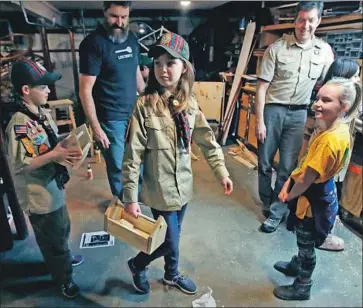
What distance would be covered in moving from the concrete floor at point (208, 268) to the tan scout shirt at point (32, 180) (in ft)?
1.02

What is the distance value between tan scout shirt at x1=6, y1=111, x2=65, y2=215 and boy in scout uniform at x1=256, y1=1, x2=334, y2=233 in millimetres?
849

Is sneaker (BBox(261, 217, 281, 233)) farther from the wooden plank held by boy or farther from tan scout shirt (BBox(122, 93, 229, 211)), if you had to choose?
the wooden plank held by boy

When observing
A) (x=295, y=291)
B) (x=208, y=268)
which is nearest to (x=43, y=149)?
(x=208, y=268)

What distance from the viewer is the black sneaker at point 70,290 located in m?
0.88

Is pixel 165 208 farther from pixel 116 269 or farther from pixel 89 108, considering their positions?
pixel 89 108

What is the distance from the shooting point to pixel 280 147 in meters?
1.26

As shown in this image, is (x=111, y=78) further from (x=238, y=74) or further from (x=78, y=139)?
(x=238, y=74)

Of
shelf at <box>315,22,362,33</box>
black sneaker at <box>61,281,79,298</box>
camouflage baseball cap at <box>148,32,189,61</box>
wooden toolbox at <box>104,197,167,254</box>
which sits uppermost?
shelf at <box>315,22,362,33</box>

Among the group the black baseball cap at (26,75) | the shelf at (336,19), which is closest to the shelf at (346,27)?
the shelf at (336,19)

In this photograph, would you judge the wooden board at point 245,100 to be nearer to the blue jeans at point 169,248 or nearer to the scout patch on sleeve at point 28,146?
the blue jeans at point 169,248

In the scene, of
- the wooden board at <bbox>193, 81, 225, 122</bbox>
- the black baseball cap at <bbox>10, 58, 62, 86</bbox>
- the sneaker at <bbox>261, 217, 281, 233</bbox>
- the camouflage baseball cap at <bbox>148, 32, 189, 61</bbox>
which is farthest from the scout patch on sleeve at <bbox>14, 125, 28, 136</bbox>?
the wooden board at <bbox>193, 81, 225, 122</bbox>

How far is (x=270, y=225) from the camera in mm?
1218

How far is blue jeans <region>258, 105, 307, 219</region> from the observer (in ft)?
3.89

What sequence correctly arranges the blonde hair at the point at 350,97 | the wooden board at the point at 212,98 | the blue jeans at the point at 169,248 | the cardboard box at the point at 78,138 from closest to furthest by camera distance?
the blonde hair at the point at 350,97, the cardboard box at the point at 78,138, the blue jeans at the point at 169,248, the wooden board at the point at 212,98
